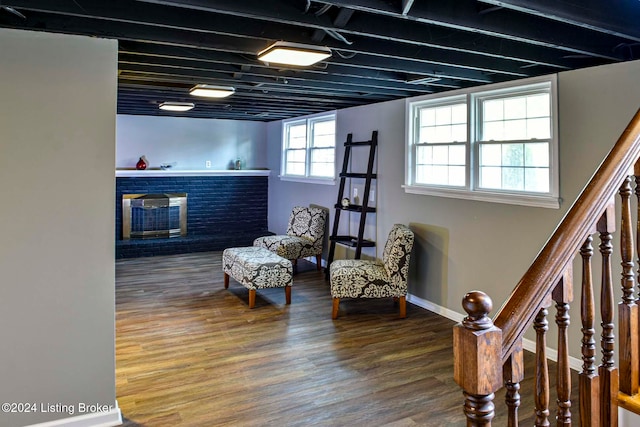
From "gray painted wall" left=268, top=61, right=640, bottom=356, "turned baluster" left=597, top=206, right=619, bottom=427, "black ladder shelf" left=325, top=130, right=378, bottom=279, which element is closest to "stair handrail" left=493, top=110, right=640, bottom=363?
"turned baluster" left=597, top=206, right=619, bottom=427

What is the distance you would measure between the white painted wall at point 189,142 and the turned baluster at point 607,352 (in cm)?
731

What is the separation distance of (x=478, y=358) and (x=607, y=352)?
69cm

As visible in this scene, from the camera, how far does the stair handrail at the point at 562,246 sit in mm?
1070

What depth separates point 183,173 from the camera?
25.7ft

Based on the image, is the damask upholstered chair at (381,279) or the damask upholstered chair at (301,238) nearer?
the damask upholstered chair at (381,279)

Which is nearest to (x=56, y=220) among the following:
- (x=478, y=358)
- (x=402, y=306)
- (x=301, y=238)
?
(x=478, y=358)

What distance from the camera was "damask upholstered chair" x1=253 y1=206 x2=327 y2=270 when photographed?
6.21m

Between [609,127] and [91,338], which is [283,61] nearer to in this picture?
[91,338]

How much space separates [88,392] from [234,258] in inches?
104

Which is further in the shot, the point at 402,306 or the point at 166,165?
the point at 166,165

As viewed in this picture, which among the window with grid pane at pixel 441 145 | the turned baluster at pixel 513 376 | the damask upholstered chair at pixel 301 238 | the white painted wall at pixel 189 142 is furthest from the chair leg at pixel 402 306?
the white painted wall at pixel 189 142

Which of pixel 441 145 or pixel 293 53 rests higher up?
pixel 293 53

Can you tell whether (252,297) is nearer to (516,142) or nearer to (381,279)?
(381,279)

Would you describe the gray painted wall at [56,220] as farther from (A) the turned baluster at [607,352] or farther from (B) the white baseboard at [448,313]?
(B) the white baseboard at [448,313]
